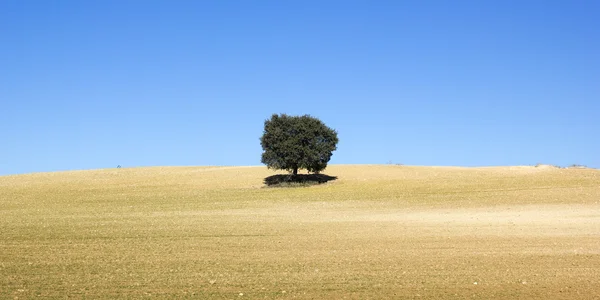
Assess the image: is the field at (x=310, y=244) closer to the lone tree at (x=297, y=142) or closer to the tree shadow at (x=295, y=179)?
the lone tree at (x=297, y=142)

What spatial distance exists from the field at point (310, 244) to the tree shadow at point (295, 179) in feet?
34.0

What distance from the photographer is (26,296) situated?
1284 cm

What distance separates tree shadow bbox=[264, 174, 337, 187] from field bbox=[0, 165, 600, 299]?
1036 centimetres

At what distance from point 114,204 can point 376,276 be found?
2929 centimetres

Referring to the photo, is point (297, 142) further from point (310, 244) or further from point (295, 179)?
point (310, 244)

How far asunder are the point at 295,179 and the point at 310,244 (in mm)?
39634

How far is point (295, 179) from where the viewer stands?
199 ft

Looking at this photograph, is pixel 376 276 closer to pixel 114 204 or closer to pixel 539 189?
pixel 114 204

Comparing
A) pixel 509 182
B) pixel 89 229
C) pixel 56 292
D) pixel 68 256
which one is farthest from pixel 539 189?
pixel 56 292

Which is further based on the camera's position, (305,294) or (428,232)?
(428,232)

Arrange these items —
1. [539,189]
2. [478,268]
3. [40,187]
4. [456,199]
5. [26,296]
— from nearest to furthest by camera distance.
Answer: [26,296], [478,268], [456,199], [539,189], [40,187]

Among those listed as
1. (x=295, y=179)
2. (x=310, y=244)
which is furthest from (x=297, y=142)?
(x=310, y=244)

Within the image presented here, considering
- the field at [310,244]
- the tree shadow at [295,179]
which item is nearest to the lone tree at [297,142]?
the tree shadow at [295,179]

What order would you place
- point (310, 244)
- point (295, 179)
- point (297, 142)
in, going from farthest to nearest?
point (295, 179) → point (297, 142) → point (310, 244)
